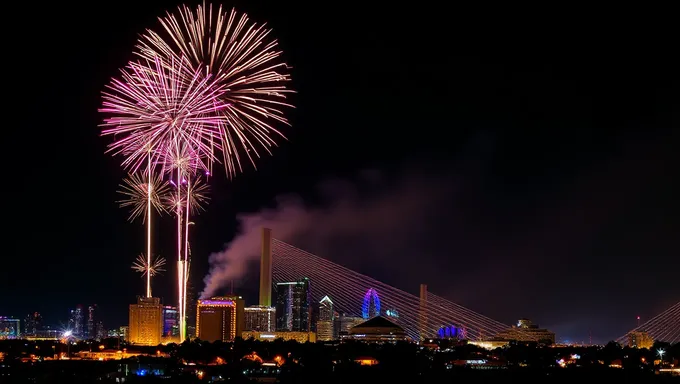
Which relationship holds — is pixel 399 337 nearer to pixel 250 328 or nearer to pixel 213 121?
pixel 250 328

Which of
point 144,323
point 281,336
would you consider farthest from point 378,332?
point 144,323

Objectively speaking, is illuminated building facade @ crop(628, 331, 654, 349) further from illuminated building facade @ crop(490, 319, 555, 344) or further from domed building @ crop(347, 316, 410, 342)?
domed building @ crop(347, 316, 410, 342)

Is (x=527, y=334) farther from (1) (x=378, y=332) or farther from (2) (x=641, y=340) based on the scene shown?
(1) (x=378, y=332)

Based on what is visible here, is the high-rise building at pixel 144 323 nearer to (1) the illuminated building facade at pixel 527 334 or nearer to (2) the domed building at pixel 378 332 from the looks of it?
(2) the domed building at pixel 378 332

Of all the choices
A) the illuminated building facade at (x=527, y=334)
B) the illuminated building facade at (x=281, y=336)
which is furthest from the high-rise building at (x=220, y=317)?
the illuminated building facade at (x=527, y=334)

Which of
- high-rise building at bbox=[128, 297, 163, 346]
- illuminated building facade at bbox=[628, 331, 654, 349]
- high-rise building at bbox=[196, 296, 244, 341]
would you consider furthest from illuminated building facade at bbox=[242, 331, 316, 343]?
illuminated building facade at bbox=[628, 331, 654, 349]
